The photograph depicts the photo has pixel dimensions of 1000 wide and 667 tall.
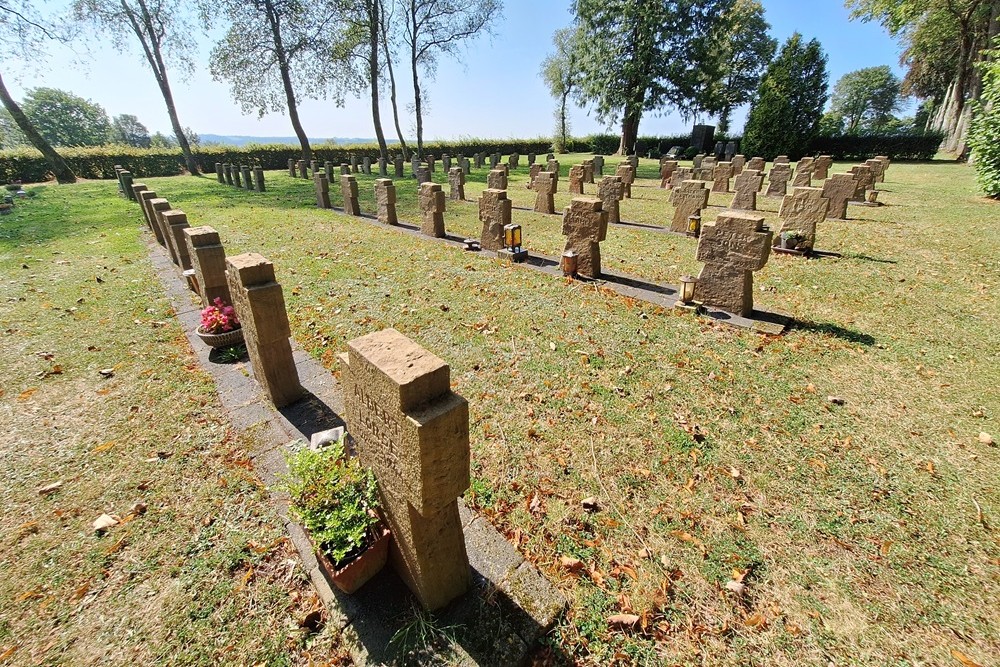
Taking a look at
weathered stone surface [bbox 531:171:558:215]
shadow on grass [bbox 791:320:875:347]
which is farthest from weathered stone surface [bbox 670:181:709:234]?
Result: shadow on grass [bbox 791:320:875:347]

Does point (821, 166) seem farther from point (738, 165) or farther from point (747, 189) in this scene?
point (747, 189)

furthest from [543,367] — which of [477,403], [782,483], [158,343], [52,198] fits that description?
[52,198]

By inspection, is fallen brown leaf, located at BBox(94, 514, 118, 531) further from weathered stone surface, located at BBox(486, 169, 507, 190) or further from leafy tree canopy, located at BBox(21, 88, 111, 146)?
leafy tree canopy, located at BBox(21, 88, 111, 146)

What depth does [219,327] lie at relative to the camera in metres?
4.99

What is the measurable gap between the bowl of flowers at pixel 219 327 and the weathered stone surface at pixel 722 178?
18.9m

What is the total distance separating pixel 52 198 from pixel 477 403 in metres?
24.0

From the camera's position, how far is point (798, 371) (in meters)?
4.83

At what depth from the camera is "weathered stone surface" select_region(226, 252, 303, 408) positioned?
3.73 meters

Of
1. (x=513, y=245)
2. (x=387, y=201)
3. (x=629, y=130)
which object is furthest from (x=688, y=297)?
(x=629, y=130)

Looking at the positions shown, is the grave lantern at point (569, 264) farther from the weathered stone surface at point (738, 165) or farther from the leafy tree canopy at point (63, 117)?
the leafy tree canopy at point (63, 117)

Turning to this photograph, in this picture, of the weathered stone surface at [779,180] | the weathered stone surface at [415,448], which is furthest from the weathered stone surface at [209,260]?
the weathered stone surface at [779,180]

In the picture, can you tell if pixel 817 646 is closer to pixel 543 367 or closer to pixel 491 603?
pixel 491 603

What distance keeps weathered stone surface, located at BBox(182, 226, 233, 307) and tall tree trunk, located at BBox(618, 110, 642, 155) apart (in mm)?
34634

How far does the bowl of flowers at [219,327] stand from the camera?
497 cm
